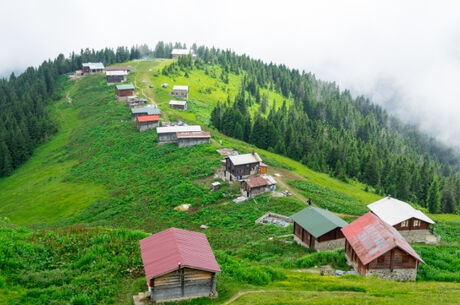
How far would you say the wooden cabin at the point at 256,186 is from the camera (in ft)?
220

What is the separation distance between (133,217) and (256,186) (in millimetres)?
22236

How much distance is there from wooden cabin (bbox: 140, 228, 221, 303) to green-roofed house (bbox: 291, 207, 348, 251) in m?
20.7

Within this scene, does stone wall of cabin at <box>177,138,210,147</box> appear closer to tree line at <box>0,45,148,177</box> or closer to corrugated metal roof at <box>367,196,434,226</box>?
corrugated metal roof at <box>367,196,434,226</box>

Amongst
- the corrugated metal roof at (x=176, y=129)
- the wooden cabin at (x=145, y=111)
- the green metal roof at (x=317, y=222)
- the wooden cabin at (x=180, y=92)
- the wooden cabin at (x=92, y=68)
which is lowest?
the green metal roof at (x=317, y=222)

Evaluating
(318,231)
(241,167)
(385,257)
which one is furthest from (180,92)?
(385,257)

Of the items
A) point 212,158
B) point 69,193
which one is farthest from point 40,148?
point 212,158

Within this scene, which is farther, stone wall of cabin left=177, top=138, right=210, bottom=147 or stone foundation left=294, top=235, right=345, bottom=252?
stone wall of cabin left=177, top=138, right=210, bottom=147

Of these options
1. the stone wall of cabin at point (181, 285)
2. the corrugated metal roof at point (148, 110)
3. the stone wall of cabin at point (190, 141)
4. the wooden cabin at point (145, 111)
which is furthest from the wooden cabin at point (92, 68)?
the stone wall of cabin at point (181, 285)

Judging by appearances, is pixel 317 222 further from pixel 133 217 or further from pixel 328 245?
pixel 133 217

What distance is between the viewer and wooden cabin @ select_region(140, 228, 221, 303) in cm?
2688

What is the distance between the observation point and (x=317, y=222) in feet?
156

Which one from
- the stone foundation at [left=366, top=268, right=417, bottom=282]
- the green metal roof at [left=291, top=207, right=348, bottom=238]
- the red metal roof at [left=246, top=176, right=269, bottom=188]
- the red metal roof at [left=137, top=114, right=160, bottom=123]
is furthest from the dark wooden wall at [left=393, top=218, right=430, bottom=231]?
the red metal roof at [left=137, top=114, right=160, bottom=123]

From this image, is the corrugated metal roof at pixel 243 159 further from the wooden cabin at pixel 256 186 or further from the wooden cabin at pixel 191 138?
the wooden cabin at pixel 191 138

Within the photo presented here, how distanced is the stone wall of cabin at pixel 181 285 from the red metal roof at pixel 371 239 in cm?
1625
